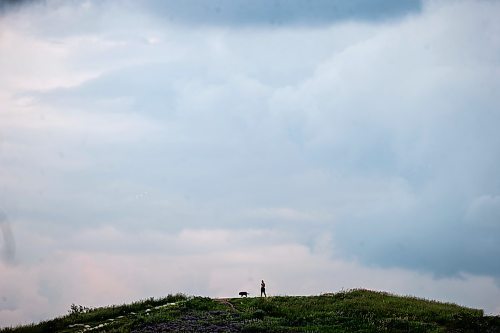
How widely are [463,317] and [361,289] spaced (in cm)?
1158

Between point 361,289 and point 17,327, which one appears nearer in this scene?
point 17,327

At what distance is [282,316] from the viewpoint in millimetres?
45312

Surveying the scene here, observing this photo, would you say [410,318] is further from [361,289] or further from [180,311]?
[180,311]

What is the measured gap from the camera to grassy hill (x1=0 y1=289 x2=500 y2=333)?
134ft

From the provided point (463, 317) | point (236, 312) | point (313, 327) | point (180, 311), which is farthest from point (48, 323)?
point (463, 317)

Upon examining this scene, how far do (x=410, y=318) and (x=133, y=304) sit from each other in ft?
68.0

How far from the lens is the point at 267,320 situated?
42.9 meters

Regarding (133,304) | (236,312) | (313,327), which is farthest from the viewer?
(133,304)

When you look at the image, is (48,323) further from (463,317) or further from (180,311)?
(463,317)

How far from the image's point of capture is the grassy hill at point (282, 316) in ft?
134

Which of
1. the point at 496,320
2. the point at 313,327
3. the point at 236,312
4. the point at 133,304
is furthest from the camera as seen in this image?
the point at 133,304

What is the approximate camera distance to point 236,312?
46.1m

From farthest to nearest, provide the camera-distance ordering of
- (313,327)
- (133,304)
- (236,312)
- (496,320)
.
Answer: (133,304), (236,312), (496,320), (313,327)

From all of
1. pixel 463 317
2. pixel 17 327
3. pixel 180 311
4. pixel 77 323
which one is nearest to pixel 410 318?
pixel 463 317
